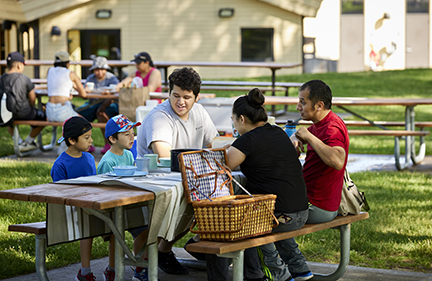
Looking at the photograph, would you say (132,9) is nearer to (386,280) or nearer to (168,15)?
(168,15)

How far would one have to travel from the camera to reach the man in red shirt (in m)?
3.99

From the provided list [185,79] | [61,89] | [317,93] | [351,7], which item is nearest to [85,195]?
[185,79]

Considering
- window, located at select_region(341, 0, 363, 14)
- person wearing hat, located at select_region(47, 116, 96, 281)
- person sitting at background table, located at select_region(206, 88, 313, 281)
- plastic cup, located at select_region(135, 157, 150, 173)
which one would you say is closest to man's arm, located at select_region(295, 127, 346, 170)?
person sitting at background table, located at select_region(206, 88, 313, 281)

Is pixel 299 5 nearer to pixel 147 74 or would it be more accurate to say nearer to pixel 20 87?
pixel 147 74

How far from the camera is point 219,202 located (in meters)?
3.29

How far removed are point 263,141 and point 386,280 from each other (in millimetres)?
1556

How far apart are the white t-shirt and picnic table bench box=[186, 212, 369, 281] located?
1144mm

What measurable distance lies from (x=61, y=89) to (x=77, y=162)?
17.7 ft

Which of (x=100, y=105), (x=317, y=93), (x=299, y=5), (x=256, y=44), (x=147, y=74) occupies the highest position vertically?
(x=299, y=5)

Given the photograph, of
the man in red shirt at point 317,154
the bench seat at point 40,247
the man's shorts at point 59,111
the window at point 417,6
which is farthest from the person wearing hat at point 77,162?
the window at point 417,6

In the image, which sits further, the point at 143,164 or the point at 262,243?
the point at 143,164

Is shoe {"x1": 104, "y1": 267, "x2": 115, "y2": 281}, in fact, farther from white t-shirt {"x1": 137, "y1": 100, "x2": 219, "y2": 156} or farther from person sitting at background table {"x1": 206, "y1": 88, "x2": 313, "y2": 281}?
white t-shirt {"x1": 137, "y1": 100, "x2": 219, "y2": 156}

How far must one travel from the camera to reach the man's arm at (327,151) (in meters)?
3.86

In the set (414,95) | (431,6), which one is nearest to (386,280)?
(414,95)
